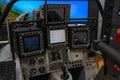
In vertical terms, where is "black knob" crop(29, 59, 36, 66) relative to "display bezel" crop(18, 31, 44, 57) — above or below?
below

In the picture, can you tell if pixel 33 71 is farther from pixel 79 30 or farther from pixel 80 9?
pixel 80 9

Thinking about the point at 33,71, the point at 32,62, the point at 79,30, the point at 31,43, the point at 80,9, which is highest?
the point at 80,9

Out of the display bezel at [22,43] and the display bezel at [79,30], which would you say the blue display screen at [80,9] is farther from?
the display bezel at [22,43]

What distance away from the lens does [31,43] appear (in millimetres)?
1853

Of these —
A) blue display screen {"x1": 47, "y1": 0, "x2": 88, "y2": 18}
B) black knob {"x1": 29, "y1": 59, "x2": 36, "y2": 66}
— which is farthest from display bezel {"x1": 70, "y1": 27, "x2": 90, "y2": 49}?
blue display screen {"x1": 47, "y1": 0, "x2": 88, "y2": 18}

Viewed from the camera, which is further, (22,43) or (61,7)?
(61,7)

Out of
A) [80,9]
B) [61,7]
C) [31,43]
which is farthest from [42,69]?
[80,9]

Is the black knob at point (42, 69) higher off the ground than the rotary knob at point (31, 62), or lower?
lower

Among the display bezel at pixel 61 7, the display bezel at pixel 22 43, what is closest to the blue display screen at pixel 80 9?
the display bezel at pixel 61 7

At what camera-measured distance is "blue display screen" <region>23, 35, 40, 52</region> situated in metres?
1.82

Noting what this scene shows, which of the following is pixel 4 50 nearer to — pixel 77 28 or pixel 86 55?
pixel 77 28

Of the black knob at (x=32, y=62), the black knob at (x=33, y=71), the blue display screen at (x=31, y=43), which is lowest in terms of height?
the black knob at (x=33, y=71)

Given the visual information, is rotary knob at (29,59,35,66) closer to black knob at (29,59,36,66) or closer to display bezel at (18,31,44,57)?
black knob at (29,59,36,66)

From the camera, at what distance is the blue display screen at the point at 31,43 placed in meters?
1.82
